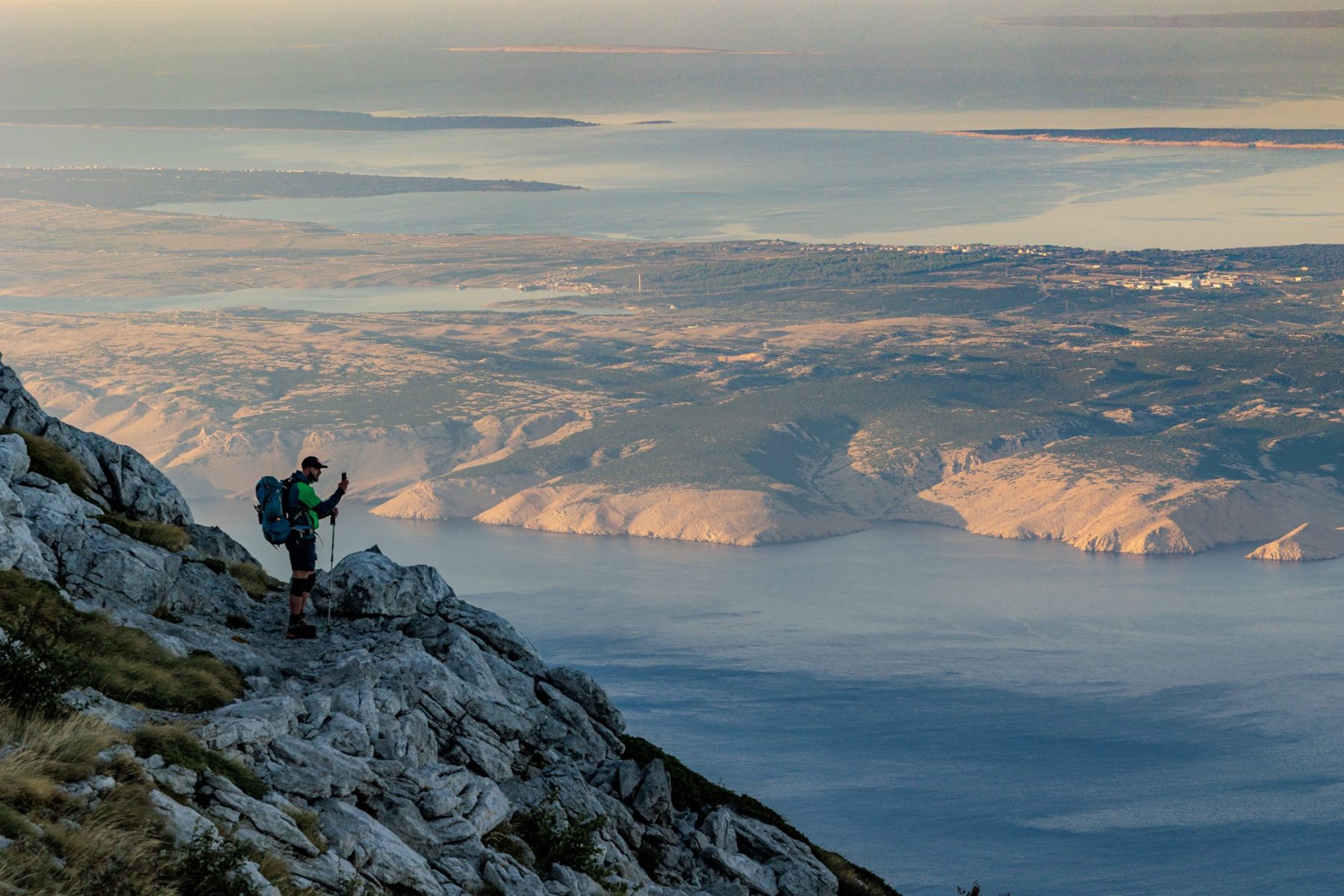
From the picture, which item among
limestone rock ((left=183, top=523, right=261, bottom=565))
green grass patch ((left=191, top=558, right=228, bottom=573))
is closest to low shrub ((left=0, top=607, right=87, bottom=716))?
green grass patch ((left=191, top=558, right=228, bottom=573))

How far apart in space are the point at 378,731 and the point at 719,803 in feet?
28.9

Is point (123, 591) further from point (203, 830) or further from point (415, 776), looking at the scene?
point (203, 830)

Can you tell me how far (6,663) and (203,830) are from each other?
3169 mm

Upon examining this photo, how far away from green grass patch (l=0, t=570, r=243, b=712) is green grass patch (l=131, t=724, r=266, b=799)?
2005mm

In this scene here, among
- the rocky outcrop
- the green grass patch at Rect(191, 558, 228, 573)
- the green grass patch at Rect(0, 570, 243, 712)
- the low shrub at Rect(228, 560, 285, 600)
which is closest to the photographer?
the green grass patch at Rect(0, 570, 243, 712)

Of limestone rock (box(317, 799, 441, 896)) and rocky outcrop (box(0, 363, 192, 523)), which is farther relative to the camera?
rocky outcrop (box(0, 363, 192, 523))

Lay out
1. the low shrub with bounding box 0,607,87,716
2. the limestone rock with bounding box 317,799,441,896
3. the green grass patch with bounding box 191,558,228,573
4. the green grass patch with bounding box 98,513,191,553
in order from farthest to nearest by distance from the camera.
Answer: the green grass patch with bounding box 191,558,228,573 < the green grass patch with bounding box 98,513,191,553 < the limestone rock with bounding box 317,799,441,896 < the low shrub with bounding box 0,607,87,716

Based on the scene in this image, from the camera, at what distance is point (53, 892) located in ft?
34.1

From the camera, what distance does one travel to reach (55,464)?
2400 cm

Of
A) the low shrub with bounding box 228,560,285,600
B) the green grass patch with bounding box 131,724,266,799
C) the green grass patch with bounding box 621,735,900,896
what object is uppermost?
the low shrub with bounding box 228,560,285,600

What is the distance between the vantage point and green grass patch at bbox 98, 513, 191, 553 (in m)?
22.9

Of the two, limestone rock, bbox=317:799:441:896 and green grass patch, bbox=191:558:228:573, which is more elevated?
green grass patch, bbox=191:558:228:573

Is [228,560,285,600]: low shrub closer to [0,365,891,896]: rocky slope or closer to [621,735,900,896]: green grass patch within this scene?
[0,365,891,896]: rocky slope

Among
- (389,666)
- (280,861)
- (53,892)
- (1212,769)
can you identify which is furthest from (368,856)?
(1212,769)
